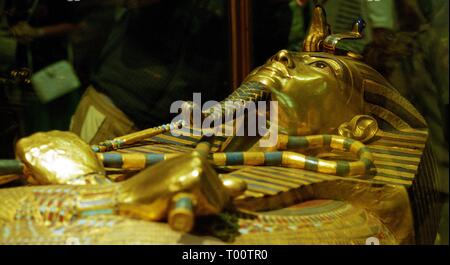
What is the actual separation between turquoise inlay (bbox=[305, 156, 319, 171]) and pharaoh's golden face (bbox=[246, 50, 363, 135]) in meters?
0.23

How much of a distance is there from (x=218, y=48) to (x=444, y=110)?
154 centimetres

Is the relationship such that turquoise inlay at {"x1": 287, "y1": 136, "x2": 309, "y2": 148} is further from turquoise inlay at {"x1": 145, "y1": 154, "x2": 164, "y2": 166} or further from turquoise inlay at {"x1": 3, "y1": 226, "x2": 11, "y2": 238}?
turquoise inlay at {"x1": 3, "y1": 226, "x2": 11, "y2": 238}

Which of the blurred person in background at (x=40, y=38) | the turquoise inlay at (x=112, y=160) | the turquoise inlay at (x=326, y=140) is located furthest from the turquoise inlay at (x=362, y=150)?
the blurred person in background at (x=40, y=38)

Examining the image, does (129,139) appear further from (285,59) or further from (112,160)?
(285,59)

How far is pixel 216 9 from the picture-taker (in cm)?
365

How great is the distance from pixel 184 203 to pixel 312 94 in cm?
105

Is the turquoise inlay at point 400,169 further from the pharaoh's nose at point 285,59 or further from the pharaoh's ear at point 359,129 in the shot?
the pharaoh's nose at point 285,59

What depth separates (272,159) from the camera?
7.98 ft

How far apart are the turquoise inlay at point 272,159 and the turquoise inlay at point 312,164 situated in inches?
4.1

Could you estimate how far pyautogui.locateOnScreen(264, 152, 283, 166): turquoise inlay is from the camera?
2.43 meters

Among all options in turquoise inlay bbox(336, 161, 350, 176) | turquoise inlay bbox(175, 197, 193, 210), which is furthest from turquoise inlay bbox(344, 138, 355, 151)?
turquoise inlay bbox(175, 197, 193, 210)

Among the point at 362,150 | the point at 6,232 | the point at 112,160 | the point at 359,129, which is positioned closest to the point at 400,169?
the point at 362,150

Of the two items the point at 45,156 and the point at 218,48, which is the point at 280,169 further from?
the point at 218,48
